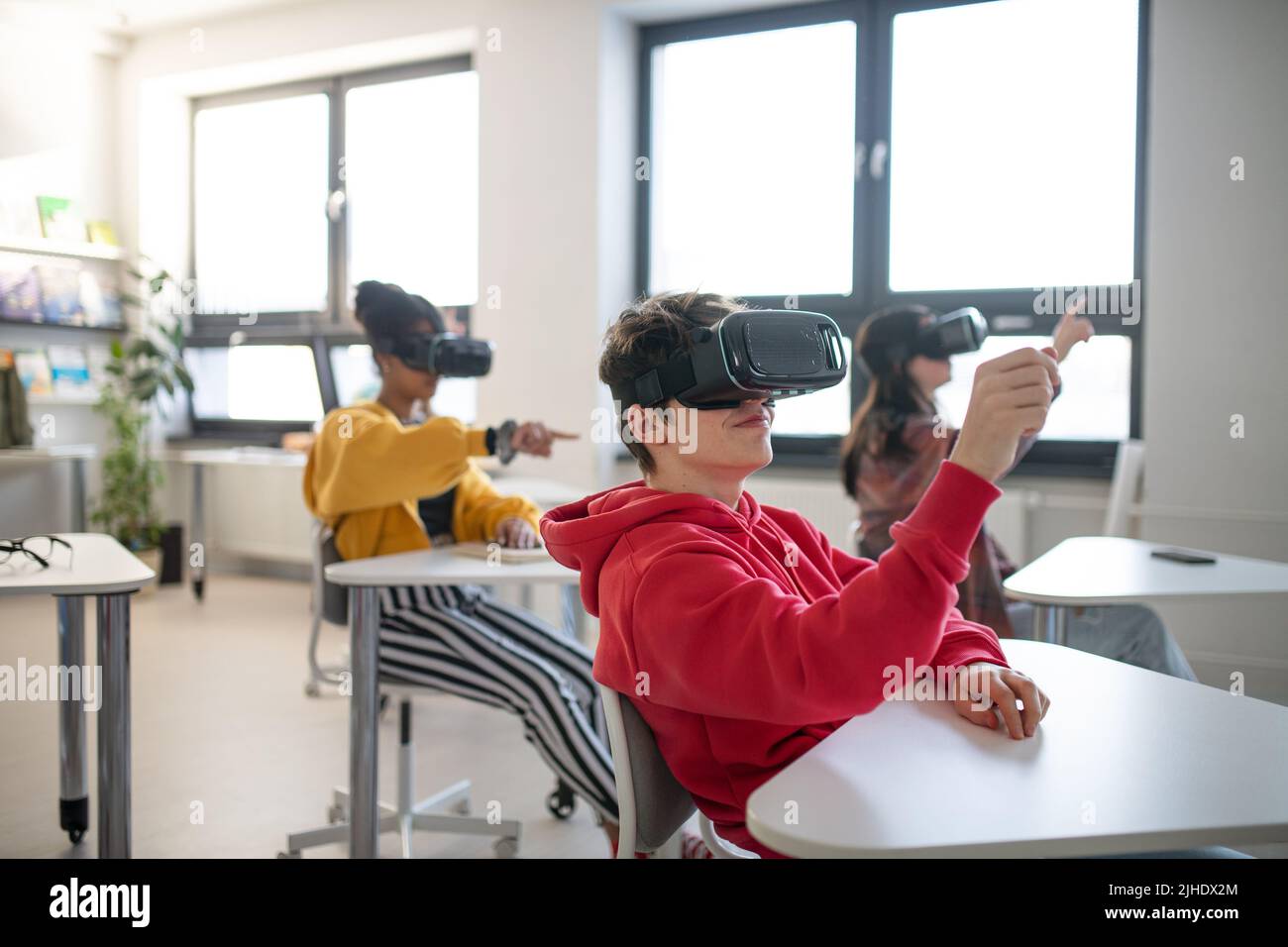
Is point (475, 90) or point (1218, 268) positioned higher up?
point (475, 90)

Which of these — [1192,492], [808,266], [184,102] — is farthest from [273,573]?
[1192,492]

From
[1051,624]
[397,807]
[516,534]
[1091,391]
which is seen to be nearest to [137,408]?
[397,807]

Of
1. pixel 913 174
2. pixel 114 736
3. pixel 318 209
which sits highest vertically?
pixel 318 209

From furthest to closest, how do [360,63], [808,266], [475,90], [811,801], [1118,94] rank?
[360,63]
[475,90]
[808,266]
[1118,94]
[811,801]

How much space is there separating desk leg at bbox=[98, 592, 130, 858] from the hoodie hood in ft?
3.39

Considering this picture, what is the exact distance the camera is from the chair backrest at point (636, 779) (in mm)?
1091

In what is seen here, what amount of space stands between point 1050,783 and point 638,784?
1.41 feet

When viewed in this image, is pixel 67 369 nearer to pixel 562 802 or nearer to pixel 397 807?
pixel 397 807

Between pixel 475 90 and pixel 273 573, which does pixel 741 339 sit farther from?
pixel 273 573

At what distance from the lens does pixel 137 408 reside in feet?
17.2

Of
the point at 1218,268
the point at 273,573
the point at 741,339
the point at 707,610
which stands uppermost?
the point at 1218,268

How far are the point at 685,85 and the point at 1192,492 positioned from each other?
9.06 ft

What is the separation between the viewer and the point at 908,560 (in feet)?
2.82

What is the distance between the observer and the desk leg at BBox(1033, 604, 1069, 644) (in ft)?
6.63
